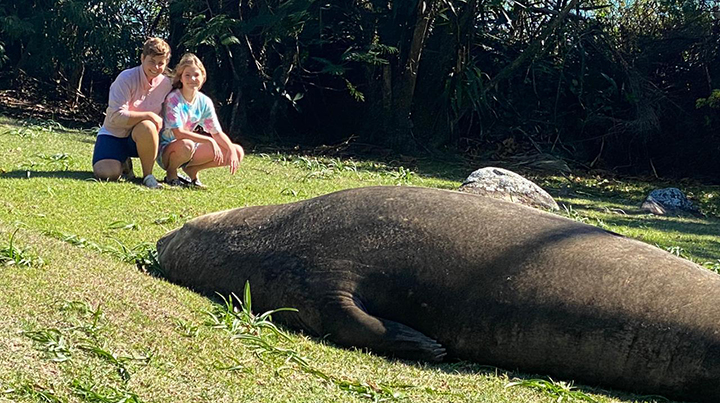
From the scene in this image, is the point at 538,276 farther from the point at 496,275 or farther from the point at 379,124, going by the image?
the point at 379,124

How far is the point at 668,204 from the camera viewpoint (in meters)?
10.9

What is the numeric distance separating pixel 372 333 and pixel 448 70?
1060 centimetres

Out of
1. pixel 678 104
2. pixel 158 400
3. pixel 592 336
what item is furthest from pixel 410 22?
pixel 158 400

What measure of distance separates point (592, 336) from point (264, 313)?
154 cm

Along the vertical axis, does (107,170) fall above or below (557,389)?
below

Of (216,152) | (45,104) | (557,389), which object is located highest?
(216,152)

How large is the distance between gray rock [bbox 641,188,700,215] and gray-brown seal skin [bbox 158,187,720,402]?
20.1 feet

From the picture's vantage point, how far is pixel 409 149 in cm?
1415

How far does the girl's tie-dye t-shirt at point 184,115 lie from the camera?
8062mm

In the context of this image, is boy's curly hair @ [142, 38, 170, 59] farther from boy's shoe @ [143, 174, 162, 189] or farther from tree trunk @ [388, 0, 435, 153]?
tree trunk @ [388, 0, 435, 153]

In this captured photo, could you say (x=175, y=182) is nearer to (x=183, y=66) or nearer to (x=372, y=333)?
(x=183, y=66)

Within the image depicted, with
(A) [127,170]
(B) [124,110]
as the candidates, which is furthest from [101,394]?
(A) [127,170]

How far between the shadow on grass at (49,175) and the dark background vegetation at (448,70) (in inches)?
235

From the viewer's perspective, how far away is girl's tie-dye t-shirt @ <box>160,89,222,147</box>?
8.06 meters
